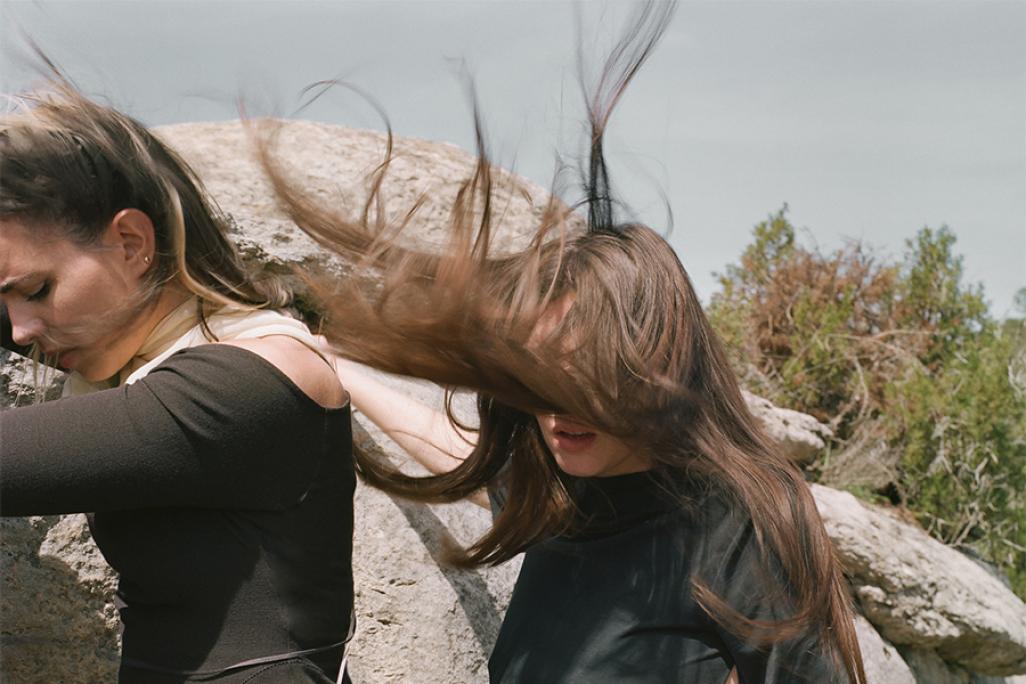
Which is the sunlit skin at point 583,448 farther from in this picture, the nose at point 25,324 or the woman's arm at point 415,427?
the nose at point 25,324

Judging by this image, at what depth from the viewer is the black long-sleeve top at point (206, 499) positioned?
5.23ft

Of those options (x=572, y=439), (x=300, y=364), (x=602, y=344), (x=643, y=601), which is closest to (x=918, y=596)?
(x=643, y=601)

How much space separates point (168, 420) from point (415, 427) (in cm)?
97

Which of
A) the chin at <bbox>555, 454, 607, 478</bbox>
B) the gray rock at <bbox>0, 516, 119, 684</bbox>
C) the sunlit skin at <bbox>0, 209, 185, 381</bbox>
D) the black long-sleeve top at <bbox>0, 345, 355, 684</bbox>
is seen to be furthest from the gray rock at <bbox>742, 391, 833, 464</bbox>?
the sunlit skin at <bbox>0, 209, 185, 381</bbox>

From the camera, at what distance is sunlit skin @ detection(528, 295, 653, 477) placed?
188cm

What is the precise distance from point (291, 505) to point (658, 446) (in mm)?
611

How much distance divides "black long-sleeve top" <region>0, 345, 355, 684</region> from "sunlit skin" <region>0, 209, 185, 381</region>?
0.22m

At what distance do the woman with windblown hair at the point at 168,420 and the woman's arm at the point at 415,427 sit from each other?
2.05 ft

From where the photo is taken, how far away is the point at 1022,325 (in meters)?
6.88

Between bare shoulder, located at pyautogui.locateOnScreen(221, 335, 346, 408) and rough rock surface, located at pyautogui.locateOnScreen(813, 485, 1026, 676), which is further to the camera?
rough rock surface, located at pyautogui.locateOnScreen(813, 485, 1026, 676)

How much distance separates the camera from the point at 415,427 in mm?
2547

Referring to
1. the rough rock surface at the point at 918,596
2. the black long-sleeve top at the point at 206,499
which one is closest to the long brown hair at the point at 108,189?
the black long-sleeve top at the point at 206,499

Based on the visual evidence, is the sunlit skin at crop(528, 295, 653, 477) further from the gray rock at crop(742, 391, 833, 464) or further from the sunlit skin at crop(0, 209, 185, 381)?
the gray rock at crop(742, 391, 833, 464)

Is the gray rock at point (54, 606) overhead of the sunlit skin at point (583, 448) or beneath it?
beneath
